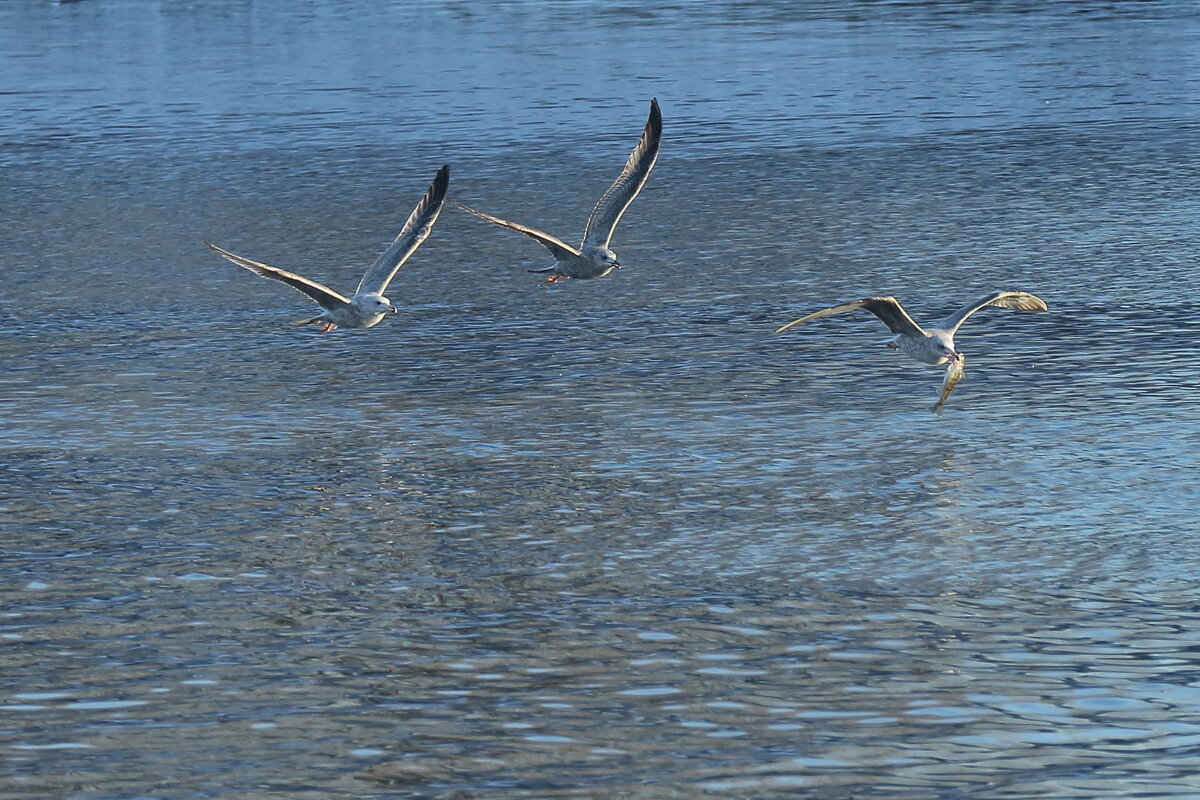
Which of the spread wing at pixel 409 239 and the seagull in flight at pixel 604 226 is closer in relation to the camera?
the spread wing at pixel 409 239

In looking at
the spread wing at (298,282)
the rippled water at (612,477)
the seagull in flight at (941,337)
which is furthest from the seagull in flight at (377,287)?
the seagull in flight at (941,337)

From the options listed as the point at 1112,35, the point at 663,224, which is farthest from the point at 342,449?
the point at 1112,35

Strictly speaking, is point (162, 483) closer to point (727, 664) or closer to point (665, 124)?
point (727, 664)

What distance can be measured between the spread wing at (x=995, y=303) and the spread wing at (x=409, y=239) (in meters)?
4.71

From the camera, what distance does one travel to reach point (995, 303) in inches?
640

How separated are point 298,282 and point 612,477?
287 centimetres

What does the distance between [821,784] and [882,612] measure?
2.57 meters

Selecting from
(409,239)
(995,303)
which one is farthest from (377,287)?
(995,303)

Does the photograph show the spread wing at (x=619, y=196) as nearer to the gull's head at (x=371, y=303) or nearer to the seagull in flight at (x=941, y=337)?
the gull's head at (x=371, y=303)

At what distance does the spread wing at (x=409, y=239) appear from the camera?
18266 millimetres

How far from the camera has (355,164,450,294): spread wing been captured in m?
18.3

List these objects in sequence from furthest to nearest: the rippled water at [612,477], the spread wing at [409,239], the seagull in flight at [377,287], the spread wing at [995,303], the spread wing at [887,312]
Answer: the spread wing at [409,239] < the seagull in flight at [377,287] < the spread wing at [995,303] < the spread wing at [887,312] < the rippled water at [612,477]

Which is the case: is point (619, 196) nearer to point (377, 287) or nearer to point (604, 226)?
point (604, 226)

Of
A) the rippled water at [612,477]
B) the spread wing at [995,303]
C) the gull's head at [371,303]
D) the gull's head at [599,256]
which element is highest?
the spread wing at [995,303]
